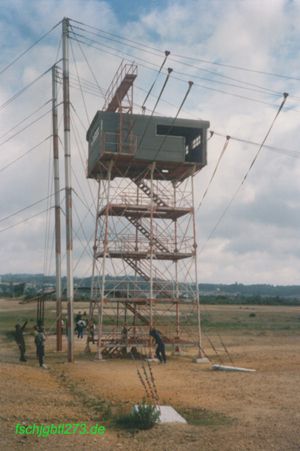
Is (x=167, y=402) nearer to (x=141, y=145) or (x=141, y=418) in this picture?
(x=141, y=418)

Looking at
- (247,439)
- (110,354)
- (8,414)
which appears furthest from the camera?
(110,354)

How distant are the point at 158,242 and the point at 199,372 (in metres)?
8.72

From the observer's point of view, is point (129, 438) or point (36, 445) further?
point (129, 438)

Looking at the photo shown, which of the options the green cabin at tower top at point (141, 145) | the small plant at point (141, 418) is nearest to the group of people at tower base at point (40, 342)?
the green cabin at tower top at point (141, 145)

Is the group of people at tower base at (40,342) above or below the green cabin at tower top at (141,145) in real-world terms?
below

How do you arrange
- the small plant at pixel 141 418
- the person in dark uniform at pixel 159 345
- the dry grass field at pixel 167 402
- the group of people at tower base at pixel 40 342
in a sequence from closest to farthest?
the dry grass field at pixel 167 402
the small plant at pixel 141 418
the group of people at tower base at pixel 40 342
the person in dark uniform at pixel 159 345

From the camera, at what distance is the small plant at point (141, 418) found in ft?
42.5

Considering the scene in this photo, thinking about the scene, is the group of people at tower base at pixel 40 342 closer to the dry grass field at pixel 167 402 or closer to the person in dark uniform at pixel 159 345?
the person in dark uniform at pixel 159 345

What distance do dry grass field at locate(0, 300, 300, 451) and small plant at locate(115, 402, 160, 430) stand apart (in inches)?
8.6

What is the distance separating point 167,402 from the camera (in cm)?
1659

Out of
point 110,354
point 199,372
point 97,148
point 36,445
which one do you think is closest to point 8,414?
point 36,445

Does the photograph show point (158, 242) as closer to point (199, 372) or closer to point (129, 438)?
point (199, 372)

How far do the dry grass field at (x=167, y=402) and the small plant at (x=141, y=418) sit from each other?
218 millimetres

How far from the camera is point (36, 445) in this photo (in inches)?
446
